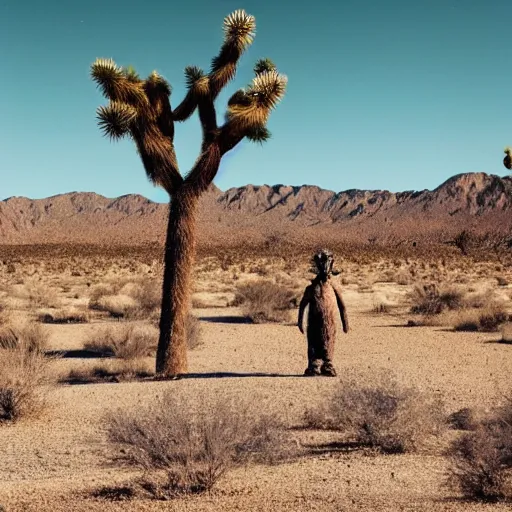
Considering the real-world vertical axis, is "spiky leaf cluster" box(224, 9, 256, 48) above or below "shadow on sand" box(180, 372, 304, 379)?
above

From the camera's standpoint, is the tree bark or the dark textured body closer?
the dark textured body

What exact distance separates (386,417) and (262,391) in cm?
321

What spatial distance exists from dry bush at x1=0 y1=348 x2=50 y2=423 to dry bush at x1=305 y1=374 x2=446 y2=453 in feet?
12.6

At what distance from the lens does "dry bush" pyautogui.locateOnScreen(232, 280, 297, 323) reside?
792 inches

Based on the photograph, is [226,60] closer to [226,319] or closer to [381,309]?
[226,319]

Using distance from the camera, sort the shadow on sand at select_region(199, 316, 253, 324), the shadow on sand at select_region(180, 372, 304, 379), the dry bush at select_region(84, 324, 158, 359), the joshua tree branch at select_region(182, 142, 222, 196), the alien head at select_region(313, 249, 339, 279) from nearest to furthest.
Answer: the alien head at select_region(313, 249, 339, 279), the shadow on sand at select_region(180, 372, 304, 379), the joshua tree branch at select_region(182, 142, 222, 196), the dry bush at select_region(84, 324, 158, 359), the shadow on sand at select_region(199, 316, 253, 324)

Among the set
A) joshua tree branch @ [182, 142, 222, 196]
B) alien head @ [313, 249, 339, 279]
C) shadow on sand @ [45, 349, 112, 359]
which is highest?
joshua tree branch @ [182, 142, 222, 196]

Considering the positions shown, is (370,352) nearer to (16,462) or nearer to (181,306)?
(181,306)

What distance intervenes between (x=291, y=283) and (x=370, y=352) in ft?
54.4

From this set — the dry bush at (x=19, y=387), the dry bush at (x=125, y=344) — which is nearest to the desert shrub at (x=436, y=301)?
the dry bush at (x=125, y=344)

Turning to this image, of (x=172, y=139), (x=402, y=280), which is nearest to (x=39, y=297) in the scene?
(x=172, y=139)

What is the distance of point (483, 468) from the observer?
238 inches

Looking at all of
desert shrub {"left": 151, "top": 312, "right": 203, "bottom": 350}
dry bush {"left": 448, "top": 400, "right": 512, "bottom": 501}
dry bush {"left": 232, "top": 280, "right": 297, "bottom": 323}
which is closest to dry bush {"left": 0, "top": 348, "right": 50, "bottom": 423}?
dry bush {"left": 448, "top": 400, "right": 512, "bottom": 501}

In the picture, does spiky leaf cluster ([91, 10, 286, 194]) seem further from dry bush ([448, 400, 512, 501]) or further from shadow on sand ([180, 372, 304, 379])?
dry bush ([448, 400, 512, 501])
